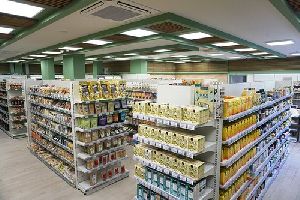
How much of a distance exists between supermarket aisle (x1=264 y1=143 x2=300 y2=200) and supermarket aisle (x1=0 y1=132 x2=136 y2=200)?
3.33 meters

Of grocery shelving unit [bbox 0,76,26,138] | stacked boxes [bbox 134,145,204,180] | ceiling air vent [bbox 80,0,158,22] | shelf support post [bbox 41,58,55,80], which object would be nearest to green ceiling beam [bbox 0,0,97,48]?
ceiling air vent [bbox 80,0,158,22]

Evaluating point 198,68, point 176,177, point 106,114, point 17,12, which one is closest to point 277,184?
point 176,177

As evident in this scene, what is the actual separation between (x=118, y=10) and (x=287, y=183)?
5826 mm

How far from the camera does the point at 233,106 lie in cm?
350

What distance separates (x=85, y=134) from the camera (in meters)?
5.15

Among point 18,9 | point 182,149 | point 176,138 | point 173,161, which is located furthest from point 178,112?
point 18,9

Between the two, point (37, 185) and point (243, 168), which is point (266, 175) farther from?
point (37, 185)

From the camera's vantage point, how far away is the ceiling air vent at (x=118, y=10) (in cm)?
333

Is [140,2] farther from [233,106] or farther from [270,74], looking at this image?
[270,74]

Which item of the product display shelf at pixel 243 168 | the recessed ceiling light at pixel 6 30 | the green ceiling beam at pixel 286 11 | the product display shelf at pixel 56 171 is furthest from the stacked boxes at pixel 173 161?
the recessed ceiling light at pixel 6 30

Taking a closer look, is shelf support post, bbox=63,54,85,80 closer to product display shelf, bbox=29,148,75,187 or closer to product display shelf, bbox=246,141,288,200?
product display shelf, bbox=29,148,75,187

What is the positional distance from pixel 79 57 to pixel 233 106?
8.25m

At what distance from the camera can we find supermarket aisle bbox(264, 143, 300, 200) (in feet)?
17.1

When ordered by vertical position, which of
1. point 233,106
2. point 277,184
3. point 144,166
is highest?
point 233,106
